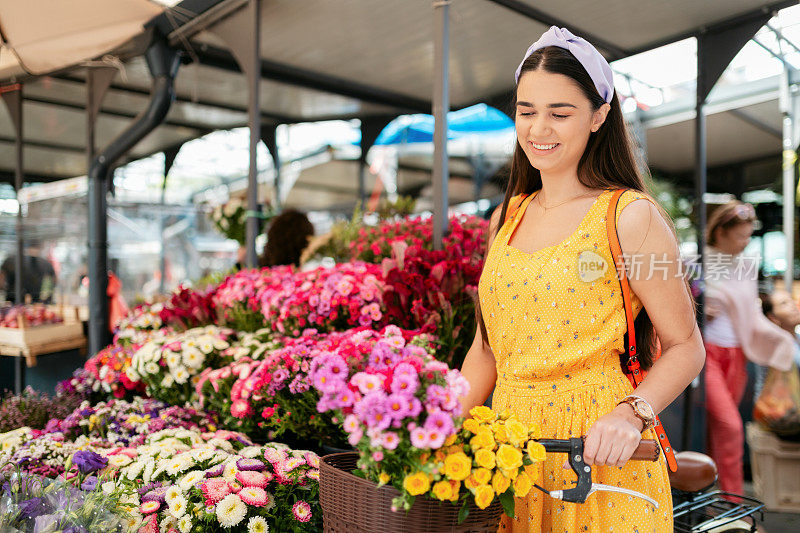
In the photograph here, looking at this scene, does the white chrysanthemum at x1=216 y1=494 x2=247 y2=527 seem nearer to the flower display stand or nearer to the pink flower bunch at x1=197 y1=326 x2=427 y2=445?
the pink flower bunch at x1=197 y1=326 x2=427 y2=445

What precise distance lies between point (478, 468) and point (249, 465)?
999mm

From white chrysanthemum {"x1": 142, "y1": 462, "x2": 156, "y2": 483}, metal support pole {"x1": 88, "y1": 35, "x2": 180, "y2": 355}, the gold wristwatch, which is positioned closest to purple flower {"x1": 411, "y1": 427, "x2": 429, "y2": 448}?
the gold wristwatch

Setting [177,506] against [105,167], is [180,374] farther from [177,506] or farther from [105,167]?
[105,167]

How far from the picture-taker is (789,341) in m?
3.78

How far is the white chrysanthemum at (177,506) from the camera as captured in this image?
1.60m

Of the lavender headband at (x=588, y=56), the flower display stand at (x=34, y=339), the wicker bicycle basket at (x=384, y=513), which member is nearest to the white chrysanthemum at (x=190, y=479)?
the wicker bicycle basket at (x=384, y=513)

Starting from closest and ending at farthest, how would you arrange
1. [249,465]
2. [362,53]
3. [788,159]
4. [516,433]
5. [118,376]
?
1. [516,433]
2. [249,465]
3. [118,376]
4. [362,53]
5. [788,159]

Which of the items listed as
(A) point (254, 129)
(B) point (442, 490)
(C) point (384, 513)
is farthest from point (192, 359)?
(B) point (442, 490)

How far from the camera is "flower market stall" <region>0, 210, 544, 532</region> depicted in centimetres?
96

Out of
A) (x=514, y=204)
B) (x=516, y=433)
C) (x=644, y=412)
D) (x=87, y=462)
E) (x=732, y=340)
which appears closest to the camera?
(x=516, y=433)

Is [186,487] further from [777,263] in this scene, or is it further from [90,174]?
[777,263]

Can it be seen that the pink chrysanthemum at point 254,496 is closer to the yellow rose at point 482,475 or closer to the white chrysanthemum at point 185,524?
the white chrysanthemum at point 185,524

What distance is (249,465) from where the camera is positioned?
1.78 m

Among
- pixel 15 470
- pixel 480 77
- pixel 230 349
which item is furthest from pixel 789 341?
pixel 15 470
